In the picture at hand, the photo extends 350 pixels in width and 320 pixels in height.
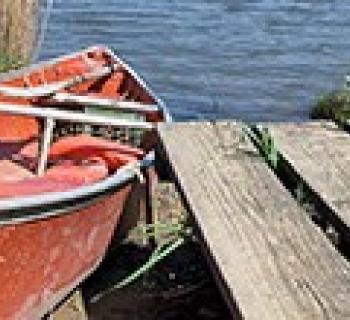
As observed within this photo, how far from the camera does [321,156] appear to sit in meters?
3.54

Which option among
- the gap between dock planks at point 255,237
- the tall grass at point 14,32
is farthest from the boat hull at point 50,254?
the tall grass at point 14,32

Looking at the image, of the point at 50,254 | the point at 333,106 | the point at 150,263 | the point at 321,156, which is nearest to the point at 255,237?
the point at 321,156

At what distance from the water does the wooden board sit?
527 cm

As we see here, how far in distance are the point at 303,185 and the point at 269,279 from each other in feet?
2.46

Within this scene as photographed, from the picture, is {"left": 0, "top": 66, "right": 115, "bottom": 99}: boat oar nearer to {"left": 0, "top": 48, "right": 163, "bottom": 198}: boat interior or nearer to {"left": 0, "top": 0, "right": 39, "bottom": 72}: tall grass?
{"left": 0, "top": 48, "right": 163, "bottom": 198}: boat interior

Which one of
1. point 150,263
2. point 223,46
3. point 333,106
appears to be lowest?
point 223,46

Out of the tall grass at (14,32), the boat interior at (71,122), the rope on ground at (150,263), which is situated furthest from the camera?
the tall grass at (14,32)

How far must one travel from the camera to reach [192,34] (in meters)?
12.6

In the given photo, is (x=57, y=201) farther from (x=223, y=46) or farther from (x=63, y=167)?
(x=223, y=46)

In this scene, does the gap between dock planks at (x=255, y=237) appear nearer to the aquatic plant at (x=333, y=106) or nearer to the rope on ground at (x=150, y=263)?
the rope on ground at (x=150, y=263)

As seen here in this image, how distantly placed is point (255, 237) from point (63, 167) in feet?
6.02

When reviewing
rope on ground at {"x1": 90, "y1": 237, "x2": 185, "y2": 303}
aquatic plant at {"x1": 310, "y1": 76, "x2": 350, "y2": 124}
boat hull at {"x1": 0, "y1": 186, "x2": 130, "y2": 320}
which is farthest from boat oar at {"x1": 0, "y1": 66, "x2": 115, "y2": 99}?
aquatic plant at {"x1": 310, "y1": 76, "x2": 350, "y2": 124}

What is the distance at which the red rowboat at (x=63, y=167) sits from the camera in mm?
3746

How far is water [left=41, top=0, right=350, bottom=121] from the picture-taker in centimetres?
994
